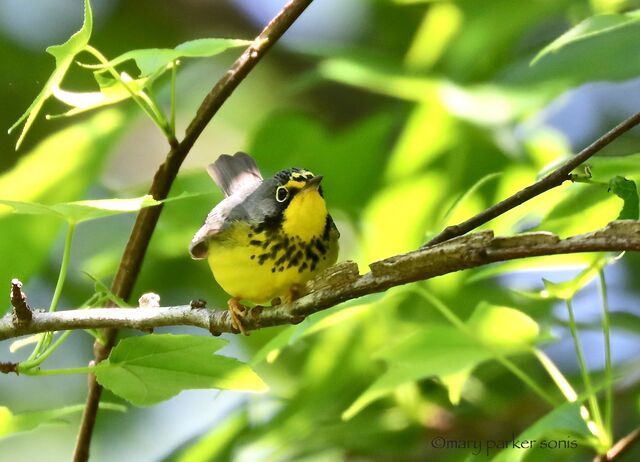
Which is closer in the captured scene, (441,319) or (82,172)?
(82,172)

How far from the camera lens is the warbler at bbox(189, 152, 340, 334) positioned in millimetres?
2160

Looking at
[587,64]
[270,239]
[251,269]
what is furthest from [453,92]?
[251,269]

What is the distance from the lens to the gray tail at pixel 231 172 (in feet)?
8.37

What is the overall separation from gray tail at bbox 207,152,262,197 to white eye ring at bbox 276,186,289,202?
0.90ft

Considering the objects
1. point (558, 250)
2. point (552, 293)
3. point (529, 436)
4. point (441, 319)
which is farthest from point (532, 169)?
point (558, 250)

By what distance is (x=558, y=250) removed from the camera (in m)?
1.15

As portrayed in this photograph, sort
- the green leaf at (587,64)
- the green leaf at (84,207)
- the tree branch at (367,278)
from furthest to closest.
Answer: the green leaf at (587,64), the green leaf at (84,207), the tree branch at (367,278)

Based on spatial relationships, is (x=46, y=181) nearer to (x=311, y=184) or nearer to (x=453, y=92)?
(x=311, y=184)

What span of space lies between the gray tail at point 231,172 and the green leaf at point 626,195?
1292mm

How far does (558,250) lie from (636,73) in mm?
1299

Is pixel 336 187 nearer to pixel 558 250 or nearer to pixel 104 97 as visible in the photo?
pixel 104 97

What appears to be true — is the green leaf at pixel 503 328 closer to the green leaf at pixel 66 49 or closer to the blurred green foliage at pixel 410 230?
the blurred green foliage at pixel 410 230

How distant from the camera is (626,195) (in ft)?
4.63

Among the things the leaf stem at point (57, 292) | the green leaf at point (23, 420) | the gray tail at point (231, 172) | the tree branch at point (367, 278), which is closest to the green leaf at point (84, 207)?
the leaf stem at point (57, 292)
